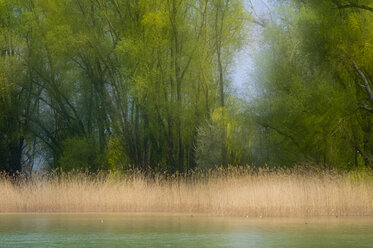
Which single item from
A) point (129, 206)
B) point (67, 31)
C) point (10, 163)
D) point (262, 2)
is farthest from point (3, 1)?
point (129, 206)

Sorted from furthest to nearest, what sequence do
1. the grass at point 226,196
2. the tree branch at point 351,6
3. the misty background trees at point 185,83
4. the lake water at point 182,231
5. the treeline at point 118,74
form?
the treeline at point 118,74
the misty background trees at point 185,83
the tree branch at point 351,6
the grass at point 226,196
the lake water at point 182,231

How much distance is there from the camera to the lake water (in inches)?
384

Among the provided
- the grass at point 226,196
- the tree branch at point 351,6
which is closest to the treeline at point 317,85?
the tree branch at point 351,6

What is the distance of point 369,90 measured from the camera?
1892cm

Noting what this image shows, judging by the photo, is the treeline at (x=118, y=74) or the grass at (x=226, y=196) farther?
the treeline at (x=118, y=74)

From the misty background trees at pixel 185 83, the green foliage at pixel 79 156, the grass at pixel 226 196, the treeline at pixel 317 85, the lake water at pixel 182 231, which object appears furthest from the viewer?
the green foliage at pixel 79 156

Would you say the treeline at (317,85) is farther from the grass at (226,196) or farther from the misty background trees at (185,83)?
the grass at (226,196)

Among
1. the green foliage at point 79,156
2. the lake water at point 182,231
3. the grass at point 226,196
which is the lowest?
the lake water at point 182,231

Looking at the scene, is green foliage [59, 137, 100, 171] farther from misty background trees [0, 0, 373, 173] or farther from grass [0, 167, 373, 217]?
grass [0, 167, 373, 217]

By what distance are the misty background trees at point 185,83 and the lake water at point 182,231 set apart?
22.4 ft

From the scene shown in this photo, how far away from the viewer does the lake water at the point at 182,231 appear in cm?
974

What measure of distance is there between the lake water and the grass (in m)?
1.22

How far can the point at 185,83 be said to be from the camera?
85.3ft

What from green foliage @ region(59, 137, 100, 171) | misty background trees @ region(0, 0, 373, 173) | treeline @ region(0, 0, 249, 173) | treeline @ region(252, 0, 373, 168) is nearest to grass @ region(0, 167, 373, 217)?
treeline @ region(252, 0, 373, 168)
